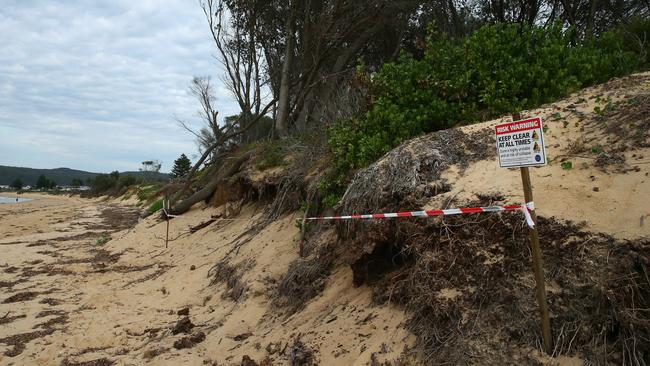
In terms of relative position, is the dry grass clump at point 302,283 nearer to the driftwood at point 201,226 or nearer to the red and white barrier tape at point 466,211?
the red and white barrier tape at point 466,211

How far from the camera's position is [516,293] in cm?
313

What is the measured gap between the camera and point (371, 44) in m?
15.7

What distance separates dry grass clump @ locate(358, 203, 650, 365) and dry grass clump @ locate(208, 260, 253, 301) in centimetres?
297

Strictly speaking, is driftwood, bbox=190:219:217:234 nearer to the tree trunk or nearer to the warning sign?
the tree trunk

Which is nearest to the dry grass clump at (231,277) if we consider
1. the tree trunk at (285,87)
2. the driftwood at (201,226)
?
the driftwood at (201,226)

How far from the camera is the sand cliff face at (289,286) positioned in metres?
3.49

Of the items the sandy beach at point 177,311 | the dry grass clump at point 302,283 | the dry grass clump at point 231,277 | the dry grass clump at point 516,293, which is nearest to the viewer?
the dry grass clump at point 516,293

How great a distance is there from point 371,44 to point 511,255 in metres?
13.6

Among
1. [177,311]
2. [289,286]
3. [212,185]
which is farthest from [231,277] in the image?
[212,185]

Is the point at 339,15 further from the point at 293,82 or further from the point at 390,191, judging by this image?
the point at 390,191

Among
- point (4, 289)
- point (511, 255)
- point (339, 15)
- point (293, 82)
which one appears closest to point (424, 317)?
point (511, 255)

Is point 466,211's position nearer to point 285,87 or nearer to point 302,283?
point 302,283

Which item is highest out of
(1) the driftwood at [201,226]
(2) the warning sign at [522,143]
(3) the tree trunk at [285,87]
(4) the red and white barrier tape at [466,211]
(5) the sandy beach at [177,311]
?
(3) the tree trunk at [285,87]

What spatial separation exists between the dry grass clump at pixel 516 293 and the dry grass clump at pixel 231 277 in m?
2.97
